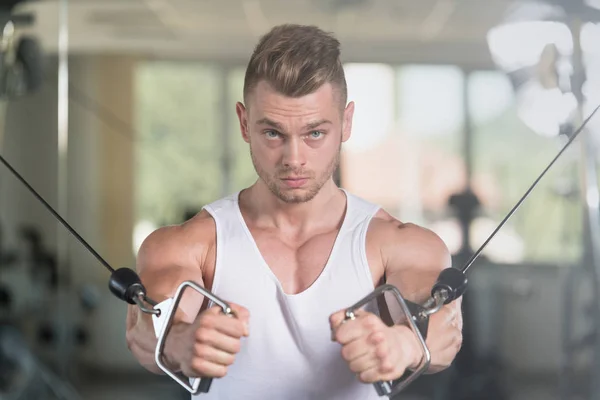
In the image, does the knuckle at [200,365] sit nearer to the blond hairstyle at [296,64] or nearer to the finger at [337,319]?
the finger at [337,319]

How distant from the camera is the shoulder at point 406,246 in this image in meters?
0.84

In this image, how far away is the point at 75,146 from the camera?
8.63 feet

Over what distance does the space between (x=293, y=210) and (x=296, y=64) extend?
0.19m

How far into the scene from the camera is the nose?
79 centimetres

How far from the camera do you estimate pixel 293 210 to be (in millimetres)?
889

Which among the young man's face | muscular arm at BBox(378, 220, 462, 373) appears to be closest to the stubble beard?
the young man's face

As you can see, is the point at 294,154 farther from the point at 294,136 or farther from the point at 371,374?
→ the point at 371,374

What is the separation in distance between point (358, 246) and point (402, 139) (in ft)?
3.83

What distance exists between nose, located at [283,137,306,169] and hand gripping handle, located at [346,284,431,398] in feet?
0.52

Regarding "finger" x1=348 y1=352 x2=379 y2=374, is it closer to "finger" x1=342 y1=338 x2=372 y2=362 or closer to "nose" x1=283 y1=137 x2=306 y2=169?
"finger" x1=342 y1=338 x2=372 y2=362

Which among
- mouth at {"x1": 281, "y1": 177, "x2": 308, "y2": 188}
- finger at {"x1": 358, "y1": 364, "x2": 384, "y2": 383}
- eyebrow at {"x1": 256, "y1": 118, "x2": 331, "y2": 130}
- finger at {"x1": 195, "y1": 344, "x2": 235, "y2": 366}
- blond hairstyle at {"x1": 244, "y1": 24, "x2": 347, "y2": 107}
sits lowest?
finger at {"x1": 358, "y1": 364, "x2": 384, "y2": 383}

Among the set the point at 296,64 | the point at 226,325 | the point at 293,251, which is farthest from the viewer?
the point at 293,251

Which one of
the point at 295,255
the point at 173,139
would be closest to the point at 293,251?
the point at 295,255

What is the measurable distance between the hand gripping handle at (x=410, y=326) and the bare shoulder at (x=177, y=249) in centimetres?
21
